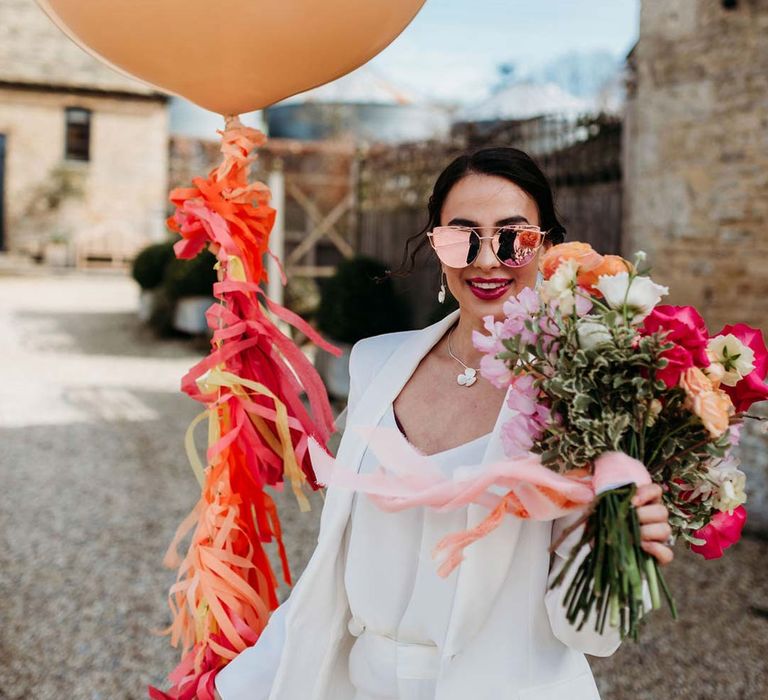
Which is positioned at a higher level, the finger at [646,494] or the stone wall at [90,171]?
the stone wall at [90,171]

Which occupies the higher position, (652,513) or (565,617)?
(652,513)

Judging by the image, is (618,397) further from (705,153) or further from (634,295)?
(705,153)

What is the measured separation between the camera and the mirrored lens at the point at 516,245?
5.29 ft

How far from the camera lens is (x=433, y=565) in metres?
1.54

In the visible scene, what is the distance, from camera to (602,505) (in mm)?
1227

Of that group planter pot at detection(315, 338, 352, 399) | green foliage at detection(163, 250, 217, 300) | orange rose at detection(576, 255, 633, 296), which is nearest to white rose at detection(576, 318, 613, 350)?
orange rose at detection(576, 255, 633, 296)

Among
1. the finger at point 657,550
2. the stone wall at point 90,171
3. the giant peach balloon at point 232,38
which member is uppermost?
the stone wall at point 90,171

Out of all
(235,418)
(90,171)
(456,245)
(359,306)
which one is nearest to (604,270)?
(456,245)

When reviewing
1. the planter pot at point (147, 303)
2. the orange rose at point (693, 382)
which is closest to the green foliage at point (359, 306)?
the planter pot at point (147, 303)

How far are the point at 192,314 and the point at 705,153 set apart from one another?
7.17 metres

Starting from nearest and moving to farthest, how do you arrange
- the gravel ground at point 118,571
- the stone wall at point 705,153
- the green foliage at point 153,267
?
the gravel ground at point 118,571 < the stone wall at point 705,153 < the green foliage at point 153,267

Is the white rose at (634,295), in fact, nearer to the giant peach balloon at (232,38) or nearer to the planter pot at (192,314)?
the giant peach balloon at (232,38)

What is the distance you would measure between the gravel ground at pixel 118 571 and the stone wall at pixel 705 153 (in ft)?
5.77

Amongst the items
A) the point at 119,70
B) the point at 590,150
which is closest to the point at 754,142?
the point at 590,150
